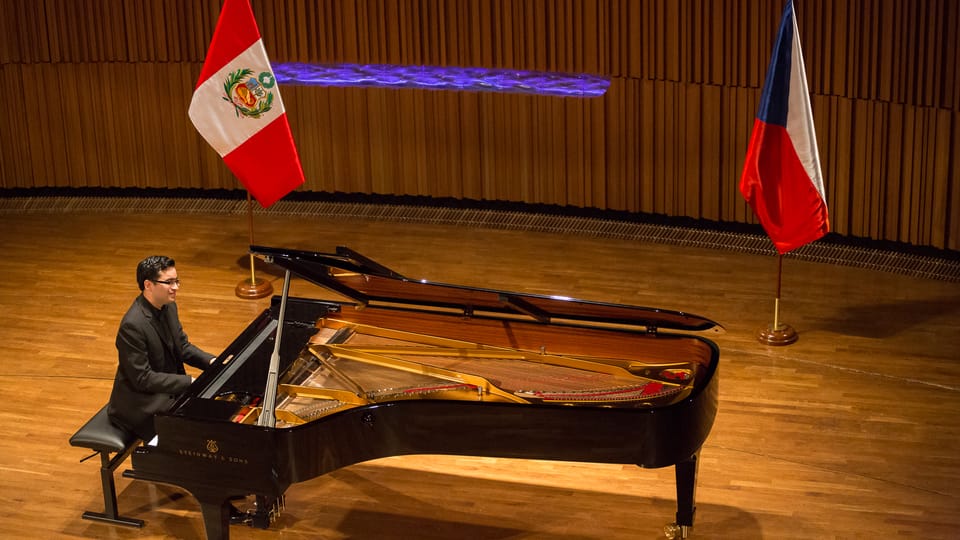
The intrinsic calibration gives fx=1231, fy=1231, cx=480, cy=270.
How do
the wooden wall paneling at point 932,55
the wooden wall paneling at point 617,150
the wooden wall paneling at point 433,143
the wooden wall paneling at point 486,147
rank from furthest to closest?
the wooden wall paneling at point 433,143
the wooden wall paneling at point 486,147
the wooden wall paneling at point 617,150
the wooden wall paneling at point 932,55

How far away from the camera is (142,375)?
4.67m

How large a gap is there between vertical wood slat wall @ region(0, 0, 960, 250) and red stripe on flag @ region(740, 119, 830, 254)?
1.11 m

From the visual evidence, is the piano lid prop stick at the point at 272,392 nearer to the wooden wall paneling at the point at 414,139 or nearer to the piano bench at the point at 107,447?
the piano bench at the point at 107,447

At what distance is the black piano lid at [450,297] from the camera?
447 cm

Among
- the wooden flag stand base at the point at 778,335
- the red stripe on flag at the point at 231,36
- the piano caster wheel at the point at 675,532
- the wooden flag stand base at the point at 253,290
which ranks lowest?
the piano caster wheel at the point at 675,532

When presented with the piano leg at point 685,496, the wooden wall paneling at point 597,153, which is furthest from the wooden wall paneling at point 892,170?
the piano leg at point 685,496

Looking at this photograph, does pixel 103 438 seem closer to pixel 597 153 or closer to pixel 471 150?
pixel 471 150

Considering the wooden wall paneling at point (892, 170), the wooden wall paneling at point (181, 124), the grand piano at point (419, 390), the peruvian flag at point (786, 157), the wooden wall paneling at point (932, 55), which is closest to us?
the grand piano at point (419, 390)

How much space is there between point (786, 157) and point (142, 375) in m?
3.29

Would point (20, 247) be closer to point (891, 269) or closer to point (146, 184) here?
point (146, 184)

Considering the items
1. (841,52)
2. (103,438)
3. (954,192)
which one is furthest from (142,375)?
(954,192)

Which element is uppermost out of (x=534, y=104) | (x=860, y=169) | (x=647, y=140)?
(x=534, y=104)

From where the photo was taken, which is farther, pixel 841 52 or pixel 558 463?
pixel 841 52

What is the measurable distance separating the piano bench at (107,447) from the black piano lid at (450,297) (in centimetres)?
101
